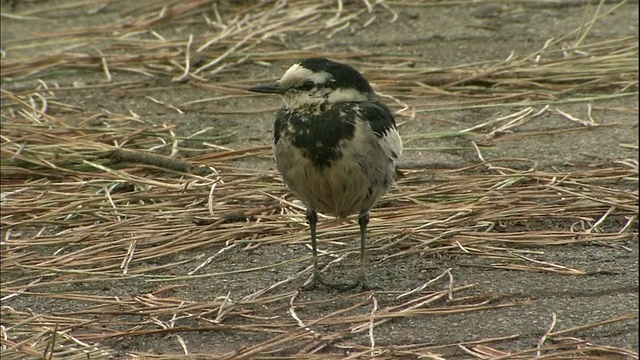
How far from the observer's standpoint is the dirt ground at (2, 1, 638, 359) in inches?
150

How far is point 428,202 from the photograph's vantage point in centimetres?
506

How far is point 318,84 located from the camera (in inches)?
165

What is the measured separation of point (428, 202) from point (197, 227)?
1.04m

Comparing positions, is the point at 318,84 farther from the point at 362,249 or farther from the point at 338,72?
the point at 362,249

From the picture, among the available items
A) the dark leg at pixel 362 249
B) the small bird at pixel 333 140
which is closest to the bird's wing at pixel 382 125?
the small bird at pixel 333 140

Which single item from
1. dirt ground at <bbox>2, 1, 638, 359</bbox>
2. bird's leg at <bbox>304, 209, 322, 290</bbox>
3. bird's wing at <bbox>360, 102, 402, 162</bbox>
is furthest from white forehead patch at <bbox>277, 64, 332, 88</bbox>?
dirt ground at <bbox>2, 1, 638, 359</bbox>

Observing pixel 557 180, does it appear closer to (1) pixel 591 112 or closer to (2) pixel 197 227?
(1) pixel 591 112

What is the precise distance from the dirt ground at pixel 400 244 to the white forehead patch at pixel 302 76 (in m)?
0.78

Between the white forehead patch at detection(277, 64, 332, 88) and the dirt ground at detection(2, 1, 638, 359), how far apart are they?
0.78 meters

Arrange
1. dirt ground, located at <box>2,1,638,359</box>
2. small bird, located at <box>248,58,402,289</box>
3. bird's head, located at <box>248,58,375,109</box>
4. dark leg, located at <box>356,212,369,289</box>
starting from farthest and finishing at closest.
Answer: dark leg, located at <box>356,212,369,289</box> → bird's head, located at <box>248,58,375,109</box> → small bird, located at <box>248,58,402,289</box> → dirt ground, located at <box>2,1,638,359</box>

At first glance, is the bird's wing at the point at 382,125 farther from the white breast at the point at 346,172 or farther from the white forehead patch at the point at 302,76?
the white forehead patch at the point at 302,76

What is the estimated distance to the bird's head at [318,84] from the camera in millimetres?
4184

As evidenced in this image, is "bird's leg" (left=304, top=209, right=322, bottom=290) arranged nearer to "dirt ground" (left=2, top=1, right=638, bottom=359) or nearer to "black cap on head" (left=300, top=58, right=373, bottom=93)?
"dirt ground" (left=2, top=1, right=638, bottom=359)

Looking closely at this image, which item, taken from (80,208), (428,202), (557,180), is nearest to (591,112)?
(557,180)
